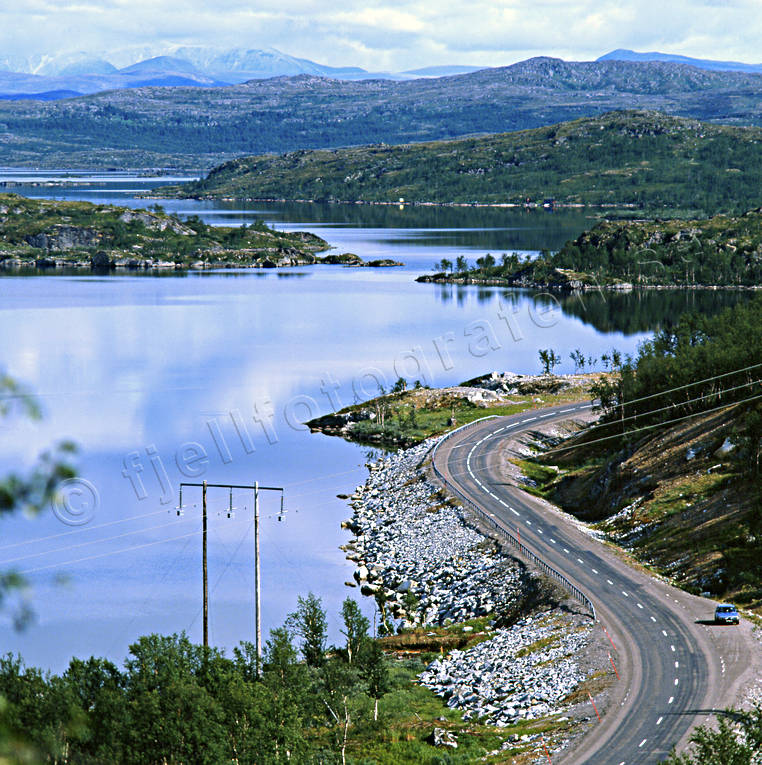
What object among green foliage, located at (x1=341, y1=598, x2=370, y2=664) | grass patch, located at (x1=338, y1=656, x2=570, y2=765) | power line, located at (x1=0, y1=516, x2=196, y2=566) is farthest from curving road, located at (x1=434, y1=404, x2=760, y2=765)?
power line, located at (x1=0, y1=516, x2=196, y2=566)

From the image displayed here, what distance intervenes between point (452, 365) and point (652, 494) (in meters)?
79.6

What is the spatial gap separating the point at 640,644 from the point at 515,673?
247 inches

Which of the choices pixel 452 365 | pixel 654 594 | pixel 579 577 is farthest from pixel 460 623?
pixel 452 365

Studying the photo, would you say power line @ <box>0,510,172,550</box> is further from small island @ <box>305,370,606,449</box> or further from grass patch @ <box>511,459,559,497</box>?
small island @ <box>305,370,606,449</box>

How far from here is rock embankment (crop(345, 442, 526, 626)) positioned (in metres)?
61.8

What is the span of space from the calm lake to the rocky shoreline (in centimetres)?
275

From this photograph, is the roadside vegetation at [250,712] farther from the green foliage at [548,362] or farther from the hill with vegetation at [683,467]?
the green foliage at [548,362]

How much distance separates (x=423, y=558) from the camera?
7069 centimetres

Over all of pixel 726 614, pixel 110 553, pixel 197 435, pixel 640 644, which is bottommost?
pixel 110 553

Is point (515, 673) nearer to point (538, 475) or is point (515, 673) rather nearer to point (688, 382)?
point (538, 475)

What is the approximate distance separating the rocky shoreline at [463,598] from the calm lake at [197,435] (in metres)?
2.75

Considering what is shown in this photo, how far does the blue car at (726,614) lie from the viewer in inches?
1965

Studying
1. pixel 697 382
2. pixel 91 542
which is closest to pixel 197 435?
pixel 91 542

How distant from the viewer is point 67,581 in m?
8.79
